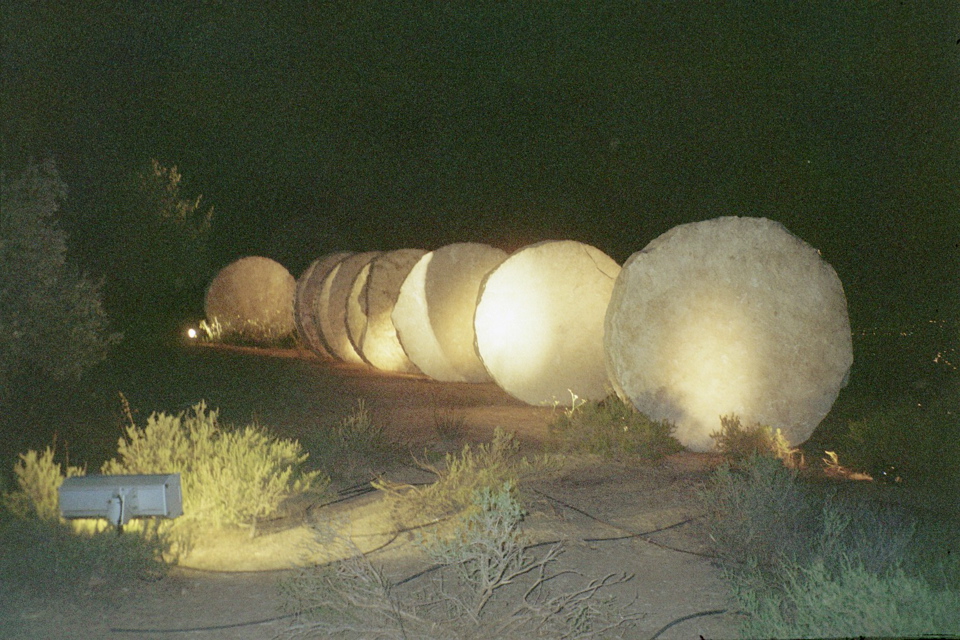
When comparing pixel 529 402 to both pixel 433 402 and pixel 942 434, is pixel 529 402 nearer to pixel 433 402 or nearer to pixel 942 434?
pixel 433 402

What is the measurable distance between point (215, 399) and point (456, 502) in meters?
5.87

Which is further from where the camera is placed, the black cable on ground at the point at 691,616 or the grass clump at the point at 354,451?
the grass clump at the point at 354,451

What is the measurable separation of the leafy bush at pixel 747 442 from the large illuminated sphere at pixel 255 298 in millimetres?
12979

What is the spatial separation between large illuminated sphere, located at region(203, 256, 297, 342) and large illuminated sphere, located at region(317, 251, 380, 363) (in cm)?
375

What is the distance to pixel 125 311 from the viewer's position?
58.4 feet

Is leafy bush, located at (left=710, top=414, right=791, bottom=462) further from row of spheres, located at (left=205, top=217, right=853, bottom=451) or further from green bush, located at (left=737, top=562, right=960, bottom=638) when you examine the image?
green bush, located at (left=737, top=562, right=960, bottom=638)

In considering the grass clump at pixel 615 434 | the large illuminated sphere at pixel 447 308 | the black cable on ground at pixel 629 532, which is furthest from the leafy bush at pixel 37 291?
the large illuminated sphere at pixel 447 308

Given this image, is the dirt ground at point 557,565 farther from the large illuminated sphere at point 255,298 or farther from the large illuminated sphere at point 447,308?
the large illuminated sphere at point 255,298

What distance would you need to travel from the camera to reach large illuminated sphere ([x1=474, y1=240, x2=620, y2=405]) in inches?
402

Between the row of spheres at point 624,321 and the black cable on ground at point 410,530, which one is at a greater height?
the row of spheres at point 624,321

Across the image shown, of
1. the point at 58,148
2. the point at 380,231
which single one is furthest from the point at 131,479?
the point at 380,231

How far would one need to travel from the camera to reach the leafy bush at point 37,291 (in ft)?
19.4

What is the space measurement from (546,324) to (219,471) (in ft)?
17.7

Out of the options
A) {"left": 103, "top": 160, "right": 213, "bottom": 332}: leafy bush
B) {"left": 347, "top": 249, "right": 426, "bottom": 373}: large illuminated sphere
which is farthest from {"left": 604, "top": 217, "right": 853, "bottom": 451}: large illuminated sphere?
{"left": 103, "top": 160, "right": 213, "bottom": 332}: leafy bush
